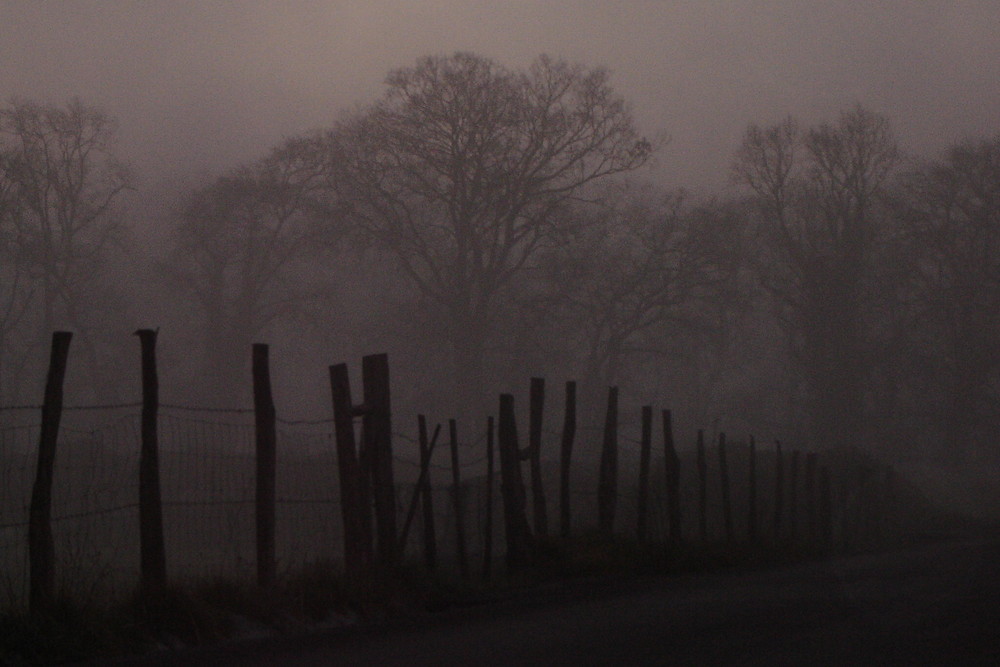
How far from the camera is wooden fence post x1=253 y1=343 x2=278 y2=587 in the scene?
1224 cm

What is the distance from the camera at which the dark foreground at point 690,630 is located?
9750mm

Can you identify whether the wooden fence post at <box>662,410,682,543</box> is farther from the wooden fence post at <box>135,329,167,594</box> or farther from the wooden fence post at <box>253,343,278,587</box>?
the wooden fence post at <box>135,329,167,594</box>

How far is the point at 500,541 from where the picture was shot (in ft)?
89.5

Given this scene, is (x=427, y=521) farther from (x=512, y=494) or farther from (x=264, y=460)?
(x=264, y=460)

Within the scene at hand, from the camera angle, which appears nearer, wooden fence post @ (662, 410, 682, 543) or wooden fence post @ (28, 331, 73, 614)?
wooden fence post @ (28, 331, 73, 614)

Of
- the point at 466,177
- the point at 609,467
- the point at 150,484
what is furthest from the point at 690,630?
the point at 466,177

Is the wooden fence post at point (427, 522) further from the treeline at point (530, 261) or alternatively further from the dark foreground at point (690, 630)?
the treeline at point (530, 261)

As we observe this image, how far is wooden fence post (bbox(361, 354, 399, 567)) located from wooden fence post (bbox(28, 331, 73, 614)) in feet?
14.3

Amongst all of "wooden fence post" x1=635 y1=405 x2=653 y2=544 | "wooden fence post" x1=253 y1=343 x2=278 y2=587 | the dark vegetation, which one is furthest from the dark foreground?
the dark vegetation

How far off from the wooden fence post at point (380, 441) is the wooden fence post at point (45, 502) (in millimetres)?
4351

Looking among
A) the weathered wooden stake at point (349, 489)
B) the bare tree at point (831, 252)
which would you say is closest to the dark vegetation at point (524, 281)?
the bare tree at point (831, 252)

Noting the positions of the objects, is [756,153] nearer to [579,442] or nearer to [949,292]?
[949,292]

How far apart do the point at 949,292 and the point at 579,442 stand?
1591 cm

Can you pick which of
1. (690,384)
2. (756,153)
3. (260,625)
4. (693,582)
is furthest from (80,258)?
(260,625)
